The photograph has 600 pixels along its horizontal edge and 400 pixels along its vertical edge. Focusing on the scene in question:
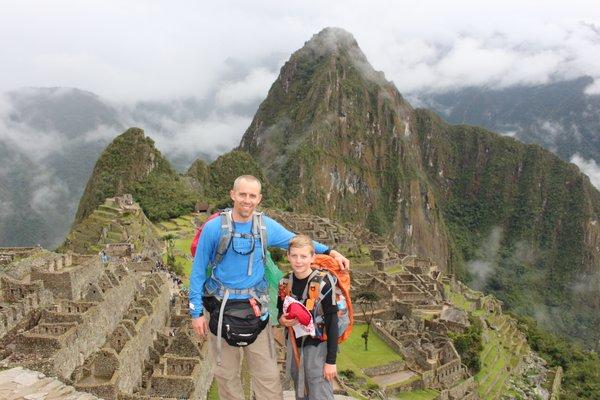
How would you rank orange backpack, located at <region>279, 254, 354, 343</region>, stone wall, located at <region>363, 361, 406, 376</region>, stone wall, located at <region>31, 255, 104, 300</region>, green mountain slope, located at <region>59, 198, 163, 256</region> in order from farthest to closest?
green mountain slope, located at <region>59, 198, 163, 256</region>
stone wall, located at <region>363, 361, 406, 376</region>
stone wall, located at <region>31, 255, 104, 300</region>
orange backpack, located at <region>279, 254, 354, 343</region>

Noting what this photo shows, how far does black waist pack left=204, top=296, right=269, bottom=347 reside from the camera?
22.6 feet

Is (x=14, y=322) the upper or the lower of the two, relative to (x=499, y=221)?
upper

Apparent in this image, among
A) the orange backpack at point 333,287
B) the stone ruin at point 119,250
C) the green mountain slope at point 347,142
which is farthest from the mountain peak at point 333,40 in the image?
the orange backpack at point 333,287

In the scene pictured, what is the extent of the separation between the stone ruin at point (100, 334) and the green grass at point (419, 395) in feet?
32.7

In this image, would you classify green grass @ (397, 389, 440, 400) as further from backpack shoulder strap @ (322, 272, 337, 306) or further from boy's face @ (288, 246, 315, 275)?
boy's face @ (288, 246, 315, 275)

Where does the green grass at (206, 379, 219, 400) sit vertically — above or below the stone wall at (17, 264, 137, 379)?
below

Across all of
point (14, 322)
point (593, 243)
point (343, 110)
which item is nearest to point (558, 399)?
point (14, 322)

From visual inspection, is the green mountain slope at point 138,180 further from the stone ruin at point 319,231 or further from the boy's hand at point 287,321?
the boy's hand at point 287,321

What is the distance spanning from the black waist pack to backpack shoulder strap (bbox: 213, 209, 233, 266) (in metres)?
0.57

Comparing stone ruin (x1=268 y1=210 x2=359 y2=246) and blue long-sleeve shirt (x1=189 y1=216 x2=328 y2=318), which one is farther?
Answer: stone ruin (x1=268 y1=210 x2=359 y2=246)

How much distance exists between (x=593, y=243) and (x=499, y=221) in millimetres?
28372

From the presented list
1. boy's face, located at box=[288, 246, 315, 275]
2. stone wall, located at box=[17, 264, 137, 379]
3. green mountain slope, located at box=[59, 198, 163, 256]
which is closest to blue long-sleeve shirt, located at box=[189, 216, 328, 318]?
boy's face, located at box=[288, 246, 315, 275]

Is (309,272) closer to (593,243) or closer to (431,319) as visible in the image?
(431,319)

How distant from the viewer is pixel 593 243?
539 ft
